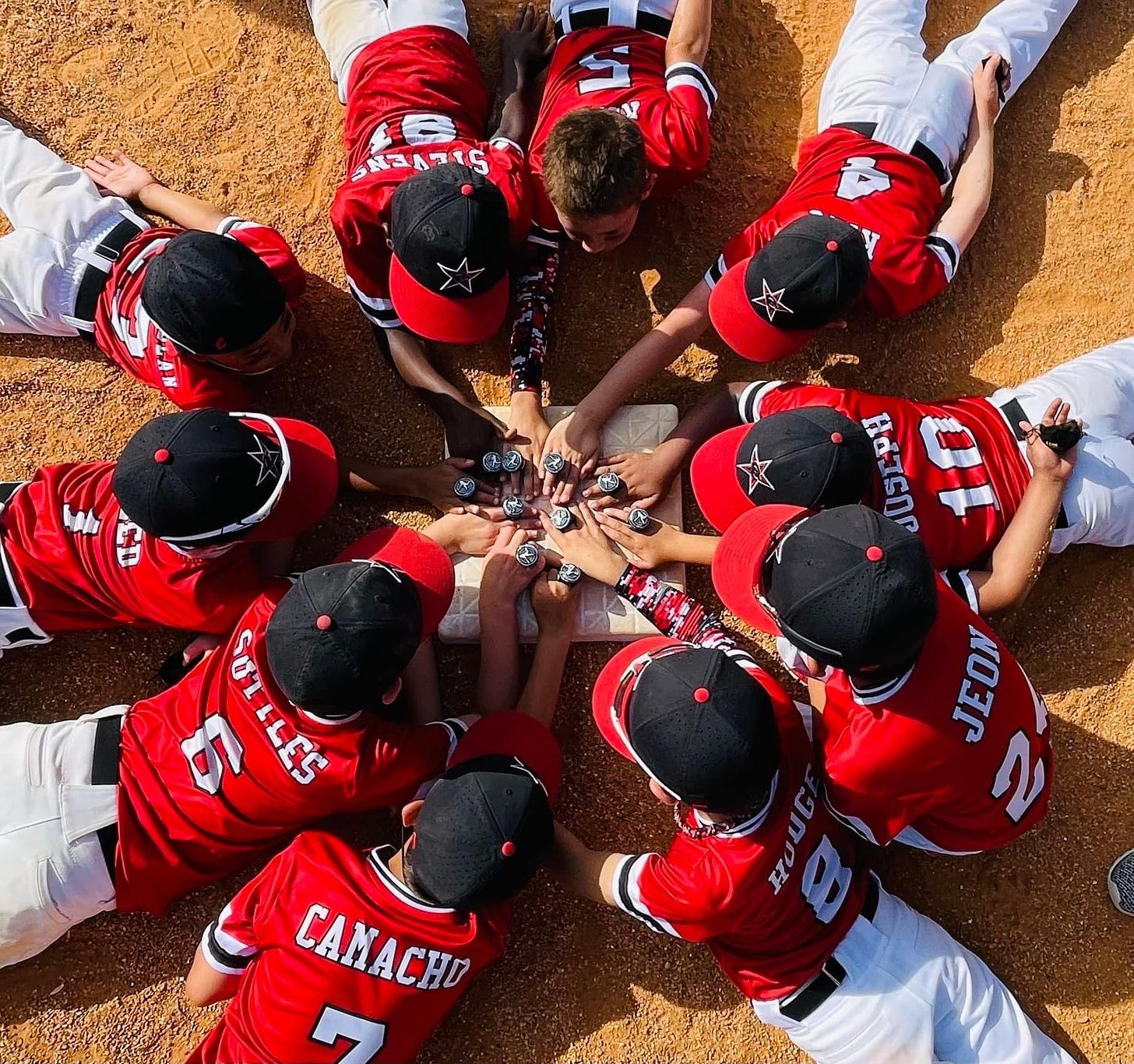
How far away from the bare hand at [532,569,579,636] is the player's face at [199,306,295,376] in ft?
4.26

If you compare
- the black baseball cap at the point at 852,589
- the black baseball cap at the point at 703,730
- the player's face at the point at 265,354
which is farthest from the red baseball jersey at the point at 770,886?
the player's face at the point at 265,354

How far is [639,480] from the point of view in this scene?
11.1ft

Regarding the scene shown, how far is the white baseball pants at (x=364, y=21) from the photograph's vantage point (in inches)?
140

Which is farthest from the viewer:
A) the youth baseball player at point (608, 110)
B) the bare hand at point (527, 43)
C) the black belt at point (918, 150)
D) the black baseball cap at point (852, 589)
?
the bare hand at point (527, 43)

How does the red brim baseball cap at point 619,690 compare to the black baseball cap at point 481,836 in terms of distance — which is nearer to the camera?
the black baseball cap at point 481,836

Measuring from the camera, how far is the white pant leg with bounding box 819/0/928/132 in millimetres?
3527

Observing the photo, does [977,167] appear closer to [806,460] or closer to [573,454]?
[806,460]

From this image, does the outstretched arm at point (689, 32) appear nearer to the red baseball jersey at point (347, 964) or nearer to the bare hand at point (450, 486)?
the bare hand at point (450, 486)

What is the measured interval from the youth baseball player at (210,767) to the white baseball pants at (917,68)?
8.13 ft

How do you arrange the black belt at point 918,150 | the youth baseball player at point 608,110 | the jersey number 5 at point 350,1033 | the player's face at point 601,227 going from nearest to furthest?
the jersey number 5 at point 350,1033 < the player's face at point 601,227 < the youth baseball player at point 608,110 < the black belt at point 918,150

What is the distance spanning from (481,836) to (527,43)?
3.19m

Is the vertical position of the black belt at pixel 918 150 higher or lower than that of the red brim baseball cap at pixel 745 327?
higher

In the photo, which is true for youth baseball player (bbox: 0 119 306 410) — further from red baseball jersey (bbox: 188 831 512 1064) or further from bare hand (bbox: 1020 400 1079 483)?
bare hand (bbox: 1020 400 1079 483)

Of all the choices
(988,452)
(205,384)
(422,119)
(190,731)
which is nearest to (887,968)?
(988,452)
